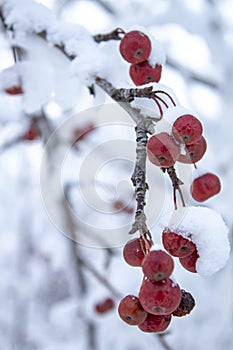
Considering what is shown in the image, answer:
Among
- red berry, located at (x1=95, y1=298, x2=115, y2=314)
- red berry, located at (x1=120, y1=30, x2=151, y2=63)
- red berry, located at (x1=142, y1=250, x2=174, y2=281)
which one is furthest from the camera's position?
red berry, located at (x1=95, y1=298, x2=115, y2=314)

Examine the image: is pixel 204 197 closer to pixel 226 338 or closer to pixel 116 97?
pixel 116 97

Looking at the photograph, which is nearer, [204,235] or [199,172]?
[204,235]

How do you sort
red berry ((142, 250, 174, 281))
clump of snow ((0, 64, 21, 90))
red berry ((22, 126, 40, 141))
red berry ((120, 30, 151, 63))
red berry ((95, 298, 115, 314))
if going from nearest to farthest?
1. red berry ((142, 250, 174, 281))
2. red berry ((120, 30, 151, 63))
3. clump of snow ((0, 64, 21, 90))
4. red berry ((22, 126, 40, 141))
5. red berry ((95, 298, 115, 314))

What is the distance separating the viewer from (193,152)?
31.8 inches

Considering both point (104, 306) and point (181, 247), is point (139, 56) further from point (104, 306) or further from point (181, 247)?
point (104, 306)

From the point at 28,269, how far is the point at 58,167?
2.50 meters

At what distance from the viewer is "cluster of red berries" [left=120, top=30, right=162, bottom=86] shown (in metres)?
0.98

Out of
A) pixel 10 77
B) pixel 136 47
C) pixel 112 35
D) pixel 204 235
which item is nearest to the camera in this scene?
pixel 204 235

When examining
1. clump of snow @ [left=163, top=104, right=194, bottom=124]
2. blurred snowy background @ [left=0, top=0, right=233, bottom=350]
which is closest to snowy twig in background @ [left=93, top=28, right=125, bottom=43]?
blurred snowy background @ [left=0, top=0, right=233, bottom=350]

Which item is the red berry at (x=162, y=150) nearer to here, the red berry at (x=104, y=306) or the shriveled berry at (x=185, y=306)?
the shriveled berry at (x=185, y=306)

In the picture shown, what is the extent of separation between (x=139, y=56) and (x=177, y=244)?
0.44 meters

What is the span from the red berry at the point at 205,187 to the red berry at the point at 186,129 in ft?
0.95

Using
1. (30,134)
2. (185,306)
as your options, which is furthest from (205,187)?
(30,134)

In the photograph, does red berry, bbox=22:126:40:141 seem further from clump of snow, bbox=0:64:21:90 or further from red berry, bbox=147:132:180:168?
red berry, bbox=147:132:180:168
